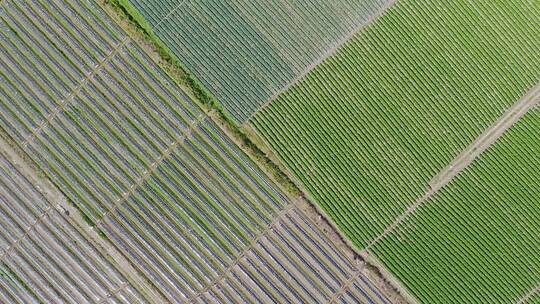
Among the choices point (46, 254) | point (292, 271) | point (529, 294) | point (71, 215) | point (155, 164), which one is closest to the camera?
point (46, 254)

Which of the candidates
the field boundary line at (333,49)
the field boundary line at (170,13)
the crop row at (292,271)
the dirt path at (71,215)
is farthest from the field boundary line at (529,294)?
the field boundary line at (170,13)

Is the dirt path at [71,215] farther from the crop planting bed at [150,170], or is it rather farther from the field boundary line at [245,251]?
the field boundary line at [245,251]

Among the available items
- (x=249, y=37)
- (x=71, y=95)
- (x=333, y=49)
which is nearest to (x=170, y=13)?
(x=249, y=37)

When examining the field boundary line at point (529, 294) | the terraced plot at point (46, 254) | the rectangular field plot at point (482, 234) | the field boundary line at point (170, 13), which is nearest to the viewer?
the terraced plot at point (46, 254)

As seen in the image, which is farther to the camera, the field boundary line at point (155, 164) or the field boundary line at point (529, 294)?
the field boundary line at point (529, 294)

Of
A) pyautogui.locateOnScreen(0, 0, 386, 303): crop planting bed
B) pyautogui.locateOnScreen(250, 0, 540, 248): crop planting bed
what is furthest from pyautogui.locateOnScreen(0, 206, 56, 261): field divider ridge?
pyautogui.locateOnScreen(250, 0, 540, 248): crop planting bed

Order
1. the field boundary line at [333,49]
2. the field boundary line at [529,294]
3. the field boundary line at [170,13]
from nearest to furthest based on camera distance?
the field boundary line at [170,13], the field boundary line at [333,49], the field boundary line at [529,294]

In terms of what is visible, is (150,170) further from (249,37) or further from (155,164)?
(249,37)
